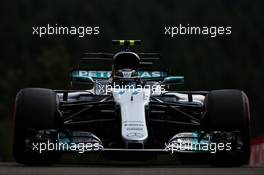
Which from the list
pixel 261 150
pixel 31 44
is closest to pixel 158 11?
pixel 31 44

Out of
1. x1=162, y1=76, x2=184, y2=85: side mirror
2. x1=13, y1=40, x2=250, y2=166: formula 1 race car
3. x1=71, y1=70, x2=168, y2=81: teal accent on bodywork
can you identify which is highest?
x1=71, y1=70, x2=168, y2=81: teal accent on bodywork

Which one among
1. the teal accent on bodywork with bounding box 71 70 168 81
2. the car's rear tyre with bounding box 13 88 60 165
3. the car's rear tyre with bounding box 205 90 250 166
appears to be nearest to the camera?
the car's rear tyre with bounding box 13 88 60 165

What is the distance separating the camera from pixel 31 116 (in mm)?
19406

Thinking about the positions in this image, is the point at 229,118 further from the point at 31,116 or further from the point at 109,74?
the point at 109,74

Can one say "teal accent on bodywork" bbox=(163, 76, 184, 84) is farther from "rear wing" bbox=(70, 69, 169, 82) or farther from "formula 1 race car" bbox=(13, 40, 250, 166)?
"rear wing" bbox=(70, 69, 169, 82)

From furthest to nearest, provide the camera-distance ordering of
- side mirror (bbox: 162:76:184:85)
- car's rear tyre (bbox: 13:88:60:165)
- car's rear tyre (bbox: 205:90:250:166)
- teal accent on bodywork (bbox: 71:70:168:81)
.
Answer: teal accent on bodywork (bbox: 71:70:168:81) < side mirror (bbox: 162:76:184:85) < car's rear tyre (bbox: 205:90:250:166) < car's rear tyre (bbox: 13:88:60:165)

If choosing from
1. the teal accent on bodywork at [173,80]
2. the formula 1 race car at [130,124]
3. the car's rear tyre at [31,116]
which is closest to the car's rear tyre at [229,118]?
the formula 1 race car at [130,124]

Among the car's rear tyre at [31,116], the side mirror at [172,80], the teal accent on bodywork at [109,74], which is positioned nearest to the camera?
the car's rear tyre at [31,116]

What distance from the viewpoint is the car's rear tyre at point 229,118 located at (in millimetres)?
19734

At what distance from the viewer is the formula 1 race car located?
19453mm

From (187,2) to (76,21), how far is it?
44.6m

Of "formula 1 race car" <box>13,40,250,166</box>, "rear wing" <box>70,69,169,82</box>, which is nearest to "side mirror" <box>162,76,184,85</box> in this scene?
"formula 1 race car" <box>13,40,250,166</box>

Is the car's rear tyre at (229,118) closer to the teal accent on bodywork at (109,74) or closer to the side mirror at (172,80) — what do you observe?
the side mirror at (172,80)

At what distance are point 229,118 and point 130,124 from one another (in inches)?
64.9
